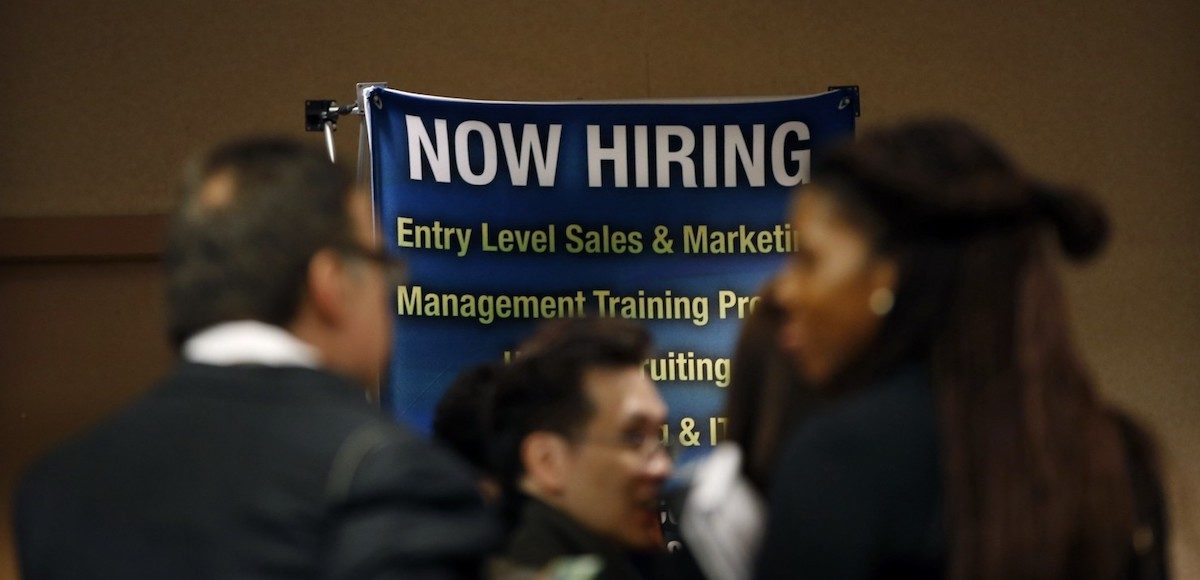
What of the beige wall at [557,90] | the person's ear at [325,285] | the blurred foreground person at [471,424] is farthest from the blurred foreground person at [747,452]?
the beige wall at [557,90]

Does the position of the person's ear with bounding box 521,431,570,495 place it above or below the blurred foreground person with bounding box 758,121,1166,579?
below

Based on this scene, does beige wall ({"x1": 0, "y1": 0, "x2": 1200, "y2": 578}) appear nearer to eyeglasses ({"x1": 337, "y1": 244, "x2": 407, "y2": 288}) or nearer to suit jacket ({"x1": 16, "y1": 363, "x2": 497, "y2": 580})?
eyeglasses ({"x1": 337, "y1": 244, "x2": 407, "y2": 288})

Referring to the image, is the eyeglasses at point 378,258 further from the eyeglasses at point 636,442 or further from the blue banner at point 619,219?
the blue banner at point 619,219

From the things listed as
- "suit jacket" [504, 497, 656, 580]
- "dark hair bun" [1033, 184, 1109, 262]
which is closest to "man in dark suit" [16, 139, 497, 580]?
"dark hair bun" [1033, 184, 1109, 262]

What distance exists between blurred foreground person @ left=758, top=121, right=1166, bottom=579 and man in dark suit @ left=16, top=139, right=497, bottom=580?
34 cm

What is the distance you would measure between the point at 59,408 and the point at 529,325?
144 cm

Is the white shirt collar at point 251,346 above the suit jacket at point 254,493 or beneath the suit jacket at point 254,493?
above

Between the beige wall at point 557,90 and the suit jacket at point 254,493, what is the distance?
271 centimetres

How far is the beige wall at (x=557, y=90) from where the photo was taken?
407 cm

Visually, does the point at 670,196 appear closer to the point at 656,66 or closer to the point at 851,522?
the point at 656,66

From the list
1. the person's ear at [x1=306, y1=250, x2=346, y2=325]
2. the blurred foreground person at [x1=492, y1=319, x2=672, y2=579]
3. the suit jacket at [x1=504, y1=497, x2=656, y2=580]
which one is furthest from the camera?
the blurred foreground person at [x1=492, y1=319, x2=672, y2=579]

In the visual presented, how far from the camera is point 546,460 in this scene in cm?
228

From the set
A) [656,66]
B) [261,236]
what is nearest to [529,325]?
[656,66]

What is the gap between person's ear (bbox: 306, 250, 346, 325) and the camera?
1.42 metres
